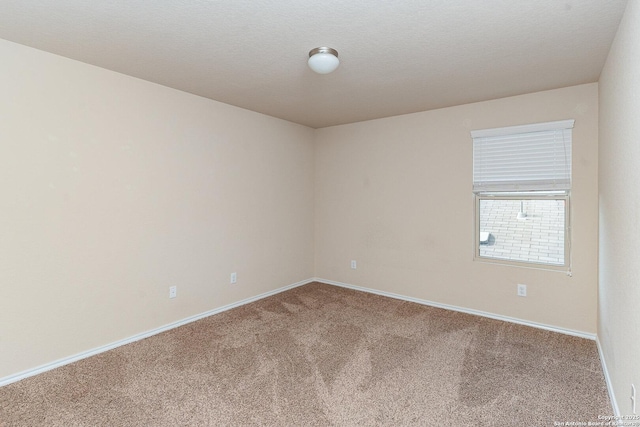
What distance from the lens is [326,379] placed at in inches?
92.6

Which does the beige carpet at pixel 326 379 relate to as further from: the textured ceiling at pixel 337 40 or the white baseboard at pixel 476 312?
the textured ceiling at pixel 337 40

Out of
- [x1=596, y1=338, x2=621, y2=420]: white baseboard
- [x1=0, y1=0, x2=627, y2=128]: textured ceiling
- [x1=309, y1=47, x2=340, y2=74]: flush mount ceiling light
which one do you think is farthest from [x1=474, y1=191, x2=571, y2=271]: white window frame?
[x1=309, y1=47, x2=340, y2=74]: flush mount ceiling light

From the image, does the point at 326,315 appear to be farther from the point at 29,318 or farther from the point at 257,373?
the point at 29,318

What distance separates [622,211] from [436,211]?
208 cm

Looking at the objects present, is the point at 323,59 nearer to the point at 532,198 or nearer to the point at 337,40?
the point at 337,40

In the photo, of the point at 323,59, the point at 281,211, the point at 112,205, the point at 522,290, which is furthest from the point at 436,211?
the point at 112,205

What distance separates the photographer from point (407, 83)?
301 cm

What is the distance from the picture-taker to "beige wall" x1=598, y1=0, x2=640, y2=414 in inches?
61.3

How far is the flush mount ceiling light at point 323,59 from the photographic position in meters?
2.28

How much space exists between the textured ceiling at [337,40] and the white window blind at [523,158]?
0.41 metres

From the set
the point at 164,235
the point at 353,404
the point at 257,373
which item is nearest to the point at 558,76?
the point at 353,404

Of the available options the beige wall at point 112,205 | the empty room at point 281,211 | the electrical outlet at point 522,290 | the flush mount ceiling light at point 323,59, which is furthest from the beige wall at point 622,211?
the beige wall at point 112,205

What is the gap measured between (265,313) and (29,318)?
2007 mm

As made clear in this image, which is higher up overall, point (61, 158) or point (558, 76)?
point (558, 76)
